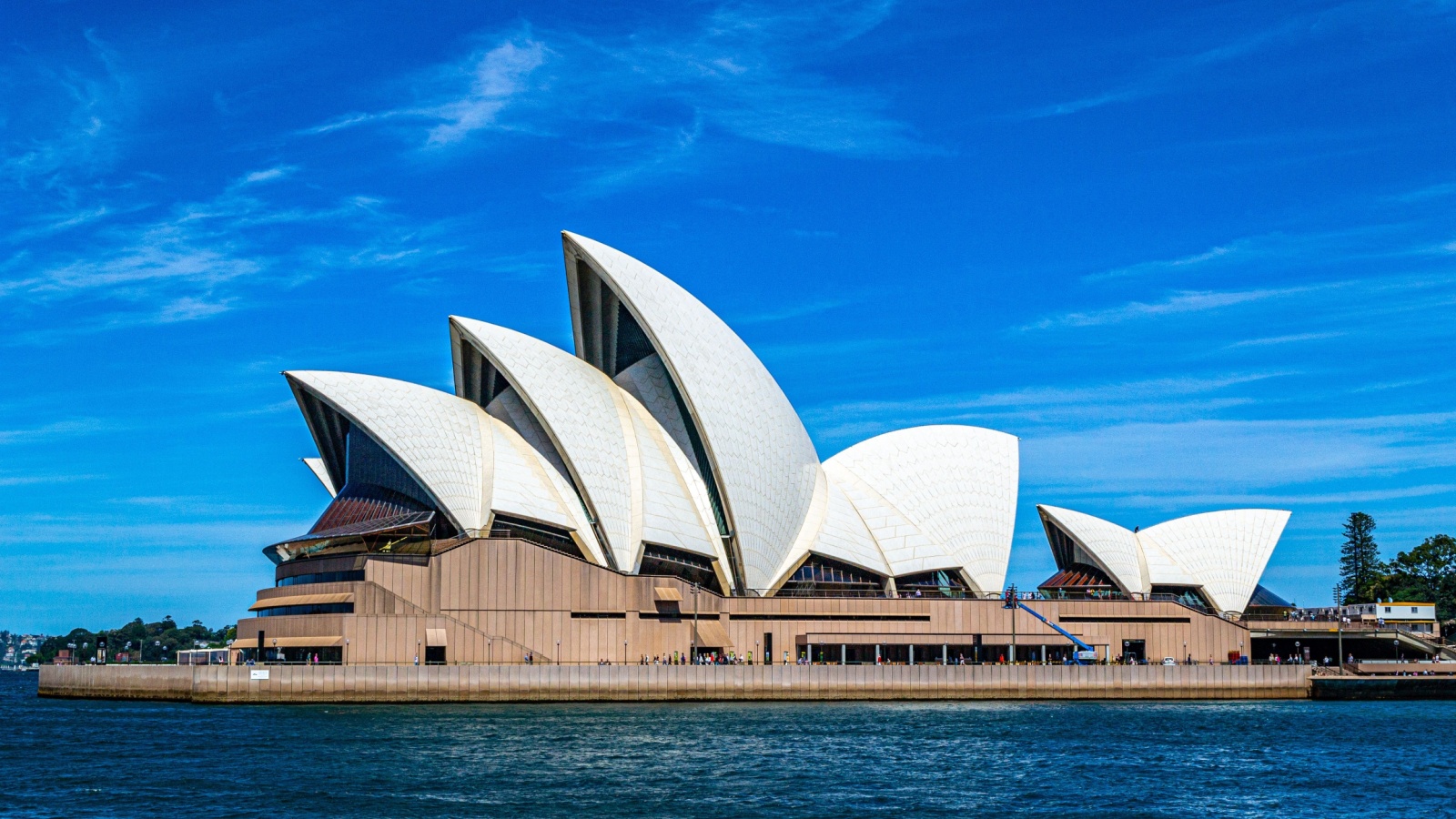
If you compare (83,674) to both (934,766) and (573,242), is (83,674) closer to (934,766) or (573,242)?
(573,242)

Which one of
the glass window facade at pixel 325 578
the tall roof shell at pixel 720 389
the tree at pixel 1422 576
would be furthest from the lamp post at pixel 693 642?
the tree at pixel 1422 576

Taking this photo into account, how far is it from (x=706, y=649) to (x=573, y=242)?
1844cm

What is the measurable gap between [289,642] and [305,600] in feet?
6.05

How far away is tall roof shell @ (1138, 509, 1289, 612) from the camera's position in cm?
8094

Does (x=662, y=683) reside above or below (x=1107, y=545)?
below

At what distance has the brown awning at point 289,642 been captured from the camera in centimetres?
5903

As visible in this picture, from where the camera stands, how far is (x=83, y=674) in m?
64.8

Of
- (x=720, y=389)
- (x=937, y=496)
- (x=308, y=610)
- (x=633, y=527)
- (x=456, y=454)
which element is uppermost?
(x=720, y=389)

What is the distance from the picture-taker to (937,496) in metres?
74.4

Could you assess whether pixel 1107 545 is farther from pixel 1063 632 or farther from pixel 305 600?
pixel 305 600

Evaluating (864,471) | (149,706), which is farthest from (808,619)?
(149,706)

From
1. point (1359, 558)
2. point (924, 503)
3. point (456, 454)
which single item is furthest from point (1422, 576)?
point (456, 454)

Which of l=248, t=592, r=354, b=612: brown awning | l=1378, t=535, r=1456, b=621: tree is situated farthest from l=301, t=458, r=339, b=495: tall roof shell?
l=1378, t=535, r=1456, b=621: tree

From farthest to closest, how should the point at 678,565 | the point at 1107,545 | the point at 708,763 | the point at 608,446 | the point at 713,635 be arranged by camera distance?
the point at 1107,545 < the point at 678,565 < the point at 608,446 < the point at 713,635 < the point at 708,763
